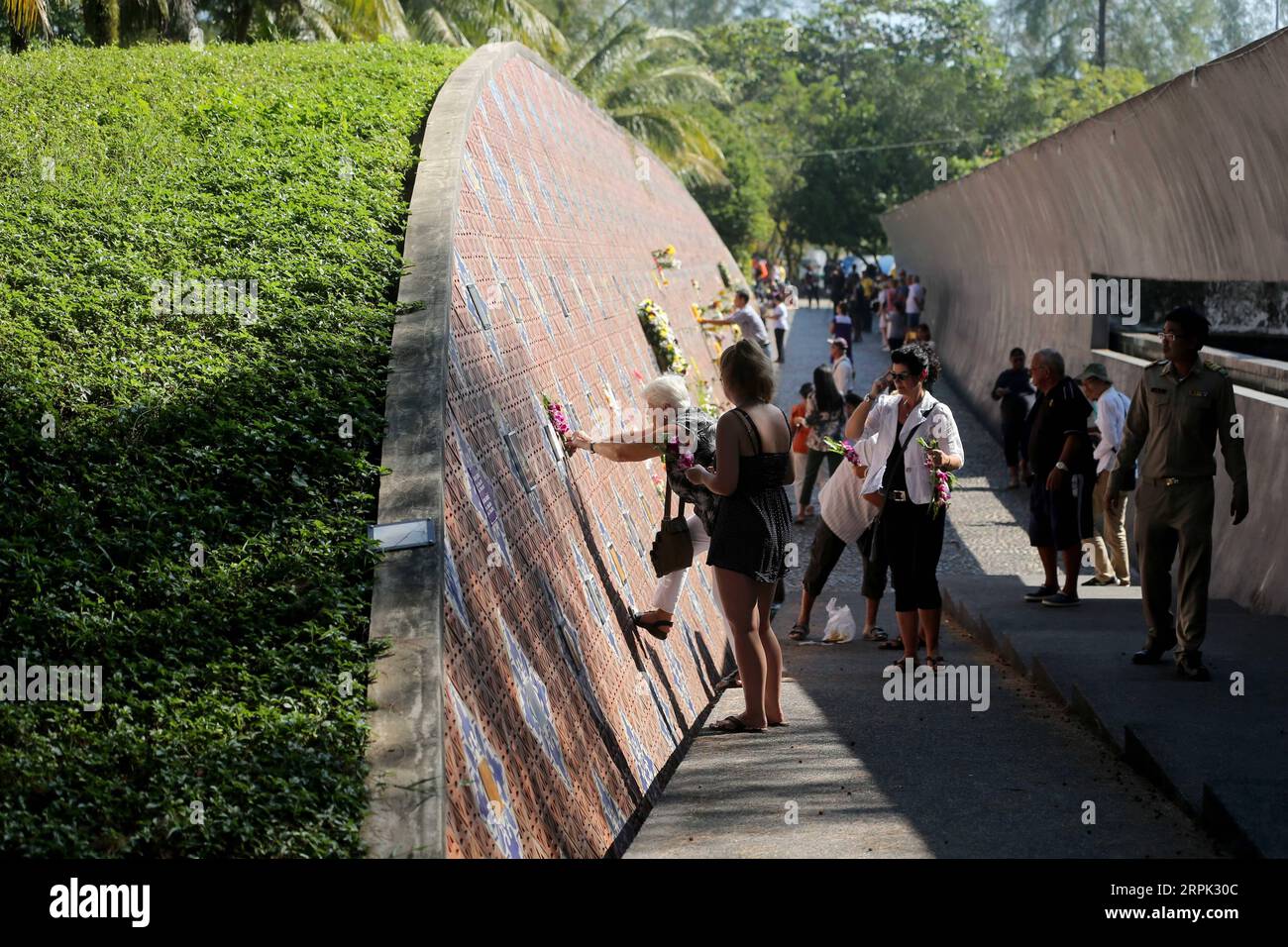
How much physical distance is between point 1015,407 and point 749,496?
11.2 meters

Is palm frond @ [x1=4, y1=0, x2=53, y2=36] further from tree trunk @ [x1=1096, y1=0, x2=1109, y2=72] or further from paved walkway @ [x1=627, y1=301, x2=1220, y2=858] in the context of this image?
tree trunk @ [x1=1096, y1=0, x2=1109, y2=72]

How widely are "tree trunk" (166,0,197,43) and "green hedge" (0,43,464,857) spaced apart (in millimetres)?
9506

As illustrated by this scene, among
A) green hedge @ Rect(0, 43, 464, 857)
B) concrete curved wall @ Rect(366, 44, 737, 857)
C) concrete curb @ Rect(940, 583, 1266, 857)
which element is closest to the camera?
green hedge @ Rect(0, 43, 464, 857)

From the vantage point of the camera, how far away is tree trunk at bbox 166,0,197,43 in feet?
65.5

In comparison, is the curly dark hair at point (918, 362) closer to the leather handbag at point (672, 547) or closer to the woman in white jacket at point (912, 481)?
the woman in white jacket at point (912, 481)

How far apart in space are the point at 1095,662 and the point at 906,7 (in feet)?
252

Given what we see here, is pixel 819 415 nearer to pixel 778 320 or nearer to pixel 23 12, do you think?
pixel 23 12

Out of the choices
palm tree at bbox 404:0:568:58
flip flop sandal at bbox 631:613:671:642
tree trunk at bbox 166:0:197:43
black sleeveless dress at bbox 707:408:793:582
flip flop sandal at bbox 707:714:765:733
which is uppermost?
palm tree at bbox 404:0:568:58

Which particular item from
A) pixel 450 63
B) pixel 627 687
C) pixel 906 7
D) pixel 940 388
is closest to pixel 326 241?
pixel 627 687

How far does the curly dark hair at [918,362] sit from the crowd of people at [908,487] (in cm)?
1

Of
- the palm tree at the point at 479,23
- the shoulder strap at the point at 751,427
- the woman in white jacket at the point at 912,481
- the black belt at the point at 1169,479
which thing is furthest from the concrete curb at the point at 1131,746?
the palm tree at the point at 479,23

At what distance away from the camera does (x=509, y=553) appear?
20.9 feet

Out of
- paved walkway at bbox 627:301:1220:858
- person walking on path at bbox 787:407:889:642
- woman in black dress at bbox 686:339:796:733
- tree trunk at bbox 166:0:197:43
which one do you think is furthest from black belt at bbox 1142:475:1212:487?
tree trunk at bbox 166:0:197:43
